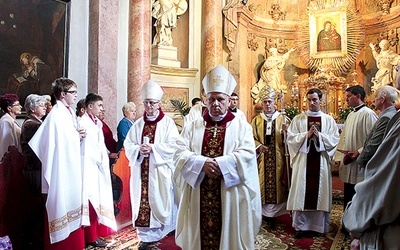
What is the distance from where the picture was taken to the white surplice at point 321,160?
A: 547 cm

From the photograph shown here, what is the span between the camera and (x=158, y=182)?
5.17m

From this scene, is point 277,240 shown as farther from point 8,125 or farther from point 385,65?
point 385,65

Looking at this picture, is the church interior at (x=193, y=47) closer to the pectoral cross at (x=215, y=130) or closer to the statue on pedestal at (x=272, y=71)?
the statue on pedestal at (x=272, y=71)

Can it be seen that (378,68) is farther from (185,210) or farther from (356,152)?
(185,210)

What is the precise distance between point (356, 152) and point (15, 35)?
5583 mm

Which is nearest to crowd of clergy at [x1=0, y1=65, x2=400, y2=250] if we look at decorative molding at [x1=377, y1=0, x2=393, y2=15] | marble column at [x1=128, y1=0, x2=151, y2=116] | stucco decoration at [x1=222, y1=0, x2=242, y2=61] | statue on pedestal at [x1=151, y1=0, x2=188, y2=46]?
marble column at [x1=128, y1=0, x2=151, y2=116]

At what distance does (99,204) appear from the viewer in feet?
15.8

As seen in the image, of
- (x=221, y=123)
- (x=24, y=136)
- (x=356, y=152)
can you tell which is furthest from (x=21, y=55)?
(x=356, y=152)

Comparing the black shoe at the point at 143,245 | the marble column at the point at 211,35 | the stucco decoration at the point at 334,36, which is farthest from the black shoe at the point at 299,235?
the stucco decoration at the point at 334,36

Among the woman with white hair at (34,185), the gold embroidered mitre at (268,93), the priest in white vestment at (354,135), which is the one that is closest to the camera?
the woman with white hair at (34,185)

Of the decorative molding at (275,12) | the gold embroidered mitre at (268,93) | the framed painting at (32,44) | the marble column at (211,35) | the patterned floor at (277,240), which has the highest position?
the decorative molding at (275,12)

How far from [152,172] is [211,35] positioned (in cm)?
651

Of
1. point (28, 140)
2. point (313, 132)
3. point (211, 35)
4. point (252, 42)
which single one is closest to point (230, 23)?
point (211, 35)

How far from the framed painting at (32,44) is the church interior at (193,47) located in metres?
0.02
